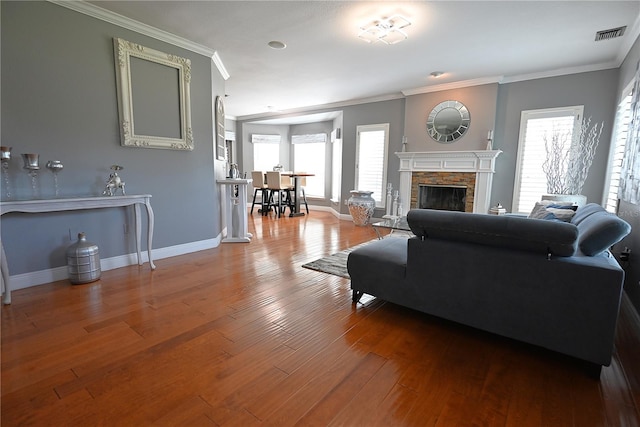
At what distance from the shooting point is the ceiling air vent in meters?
3.16

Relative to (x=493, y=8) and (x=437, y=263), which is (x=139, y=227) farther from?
(x=493, y=8)

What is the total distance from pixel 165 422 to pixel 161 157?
9.89 feet

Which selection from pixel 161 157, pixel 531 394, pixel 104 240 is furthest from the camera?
pixel 161 157

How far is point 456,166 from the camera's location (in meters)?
5.21

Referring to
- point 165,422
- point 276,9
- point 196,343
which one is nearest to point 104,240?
point 196,343

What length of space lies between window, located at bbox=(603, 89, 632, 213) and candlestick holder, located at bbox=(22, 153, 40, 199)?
5.91 metres

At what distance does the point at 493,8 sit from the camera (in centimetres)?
279

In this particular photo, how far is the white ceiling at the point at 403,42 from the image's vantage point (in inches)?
111

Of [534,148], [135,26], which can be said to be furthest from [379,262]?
[534,148]

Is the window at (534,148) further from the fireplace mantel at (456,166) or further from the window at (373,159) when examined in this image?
the window at (373,159)

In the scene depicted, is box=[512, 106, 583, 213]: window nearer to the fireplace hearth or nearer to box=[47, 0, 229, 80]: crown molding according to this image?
the fireplace hearth

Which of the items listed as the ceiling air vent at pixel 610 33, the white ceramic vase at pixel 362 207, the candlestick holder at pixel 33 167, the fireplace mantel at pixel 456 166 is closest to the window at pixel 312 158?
the white ceramic vase at pixel 362 207

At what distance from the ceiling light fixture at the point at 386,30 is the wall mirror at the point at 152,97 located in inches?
86.0

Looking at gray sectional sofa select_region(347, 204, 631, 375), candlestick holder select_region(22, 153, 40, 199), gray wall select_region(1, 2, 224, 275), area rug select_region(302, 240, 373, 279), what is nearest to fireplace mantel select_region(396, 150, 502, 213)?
area rug select_region(302, 240, 373, 279)
